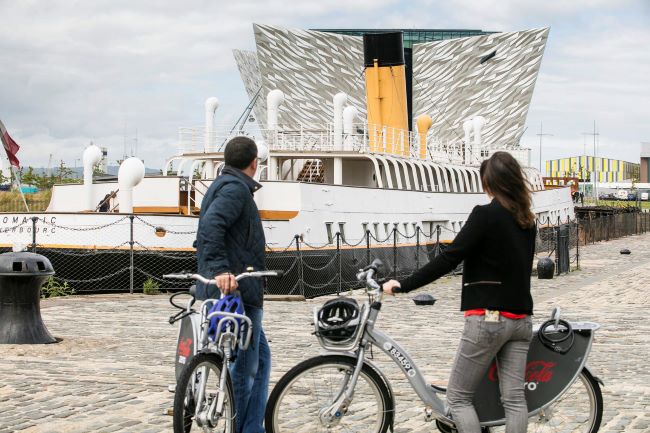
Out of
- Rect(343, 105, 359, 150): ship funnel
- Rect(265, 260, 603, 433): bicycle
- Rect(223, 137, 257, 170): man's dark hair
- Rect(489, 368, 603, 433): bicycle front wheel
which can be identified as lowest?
Rect(489, 368, 603, 433): bicycle front wheel

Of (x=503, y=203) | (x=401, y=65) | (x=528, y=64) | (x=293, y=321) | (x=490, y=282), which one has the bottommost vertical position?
(x=293, y=321)

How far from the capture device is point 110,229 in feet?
61.8

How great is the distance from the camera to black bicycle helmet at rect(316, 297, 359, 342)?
486cm

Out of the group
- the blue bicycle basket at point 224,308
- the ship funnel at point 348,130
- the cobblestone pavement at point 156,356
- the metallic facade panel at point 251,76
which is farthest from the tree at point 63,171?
the blue bicycle basket at point 224,308

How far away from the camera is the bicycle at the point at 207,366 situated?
4953 millimetres

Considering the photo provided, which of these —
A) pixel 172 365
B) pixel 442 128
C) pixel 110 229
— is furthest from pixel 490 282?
pixel 442 128

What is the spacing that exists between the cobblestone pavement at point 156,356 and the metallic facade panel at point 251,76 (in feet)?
180

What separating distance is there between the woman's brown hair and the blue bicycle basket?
1.49m

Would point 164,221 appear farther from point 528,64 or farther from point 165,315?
point 528,64

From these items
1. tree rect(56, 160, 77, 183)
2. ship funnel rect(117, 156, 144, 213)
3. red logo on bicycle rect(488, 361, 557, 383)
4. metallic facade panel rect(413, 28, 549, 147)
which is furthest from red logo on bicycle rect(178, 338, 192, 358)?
metallic facade panel rect(413, 28, 549, 147)

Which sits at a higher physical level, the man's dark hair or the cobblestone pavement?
the man's dark hair

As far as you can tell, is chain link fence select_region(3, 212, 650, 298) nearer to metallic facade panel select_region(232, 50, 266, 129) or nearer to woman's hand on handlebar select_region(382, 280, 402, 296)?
woman's hand on handlebar select_region(382, 280, 402, 296)

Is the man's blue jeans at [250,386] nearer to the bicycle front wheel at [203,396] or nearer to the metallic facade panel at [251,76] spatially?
the bicycle front wheel at [203,396]

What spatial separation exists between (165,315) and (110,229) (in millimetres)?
5161
